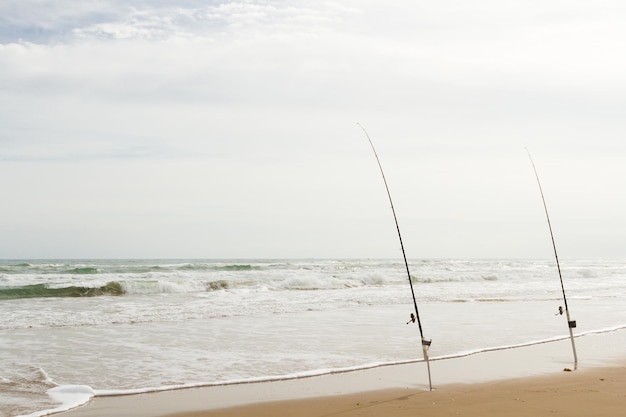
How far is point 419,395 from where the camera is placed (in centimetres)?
611

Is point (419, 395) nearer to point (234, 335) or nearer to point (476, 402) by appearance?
point (476, 402)

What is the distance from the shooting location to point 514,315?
13648mm

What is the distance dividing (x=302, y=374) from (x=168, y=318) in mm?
6624

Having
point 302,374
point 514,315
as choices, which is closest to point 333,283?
point 514,315

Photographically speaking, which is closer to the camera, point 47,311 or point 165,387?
point 165,387

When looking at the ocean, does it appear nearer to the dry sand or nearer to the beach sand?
the beach sand

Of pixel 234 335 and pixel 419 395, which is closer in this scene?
pixel 419 395

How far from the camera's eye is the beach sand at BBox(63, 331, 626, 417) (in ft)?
18.0

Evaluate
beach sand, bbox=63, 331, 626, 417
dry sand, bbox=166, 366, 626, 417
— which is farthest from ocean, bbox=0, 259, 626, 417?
dry sand, bbox=166, 366, 626, 417

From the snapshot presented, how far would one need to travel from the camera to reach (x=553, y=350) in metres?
9.02

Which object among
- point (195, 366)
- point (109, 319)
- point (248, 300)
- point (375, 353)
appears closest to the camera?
point (195, 366)

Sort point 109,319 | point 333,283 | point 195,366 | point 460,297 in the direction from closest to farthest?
1. point 195,366
2. point 109,319
3. point 460,297
4. point 333,283

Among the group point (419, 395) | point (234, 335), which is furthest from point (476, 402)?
point (234, 335)

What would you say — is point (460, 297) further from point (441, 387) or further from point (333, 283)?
point (441, 387)
